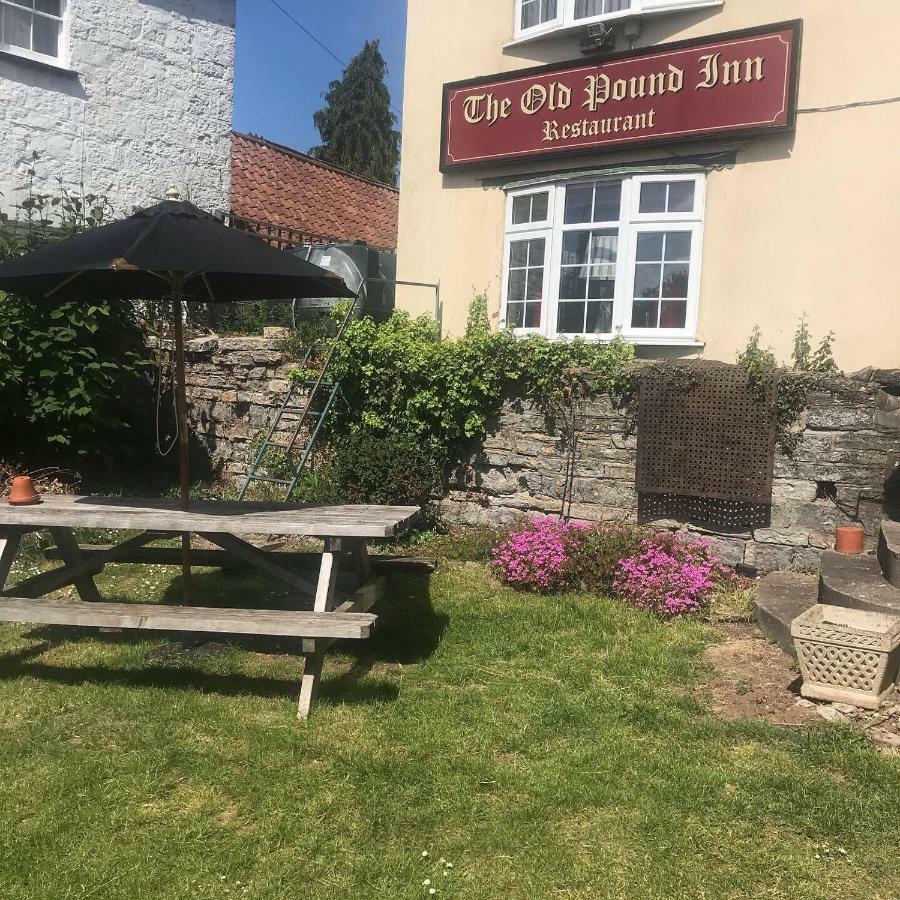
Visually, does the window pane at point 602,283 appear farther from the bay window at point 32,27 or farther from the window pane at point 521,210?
the bay window at point 32,27

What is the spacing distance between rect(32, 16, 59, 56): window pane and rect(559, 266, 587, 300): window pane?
7.08 metres

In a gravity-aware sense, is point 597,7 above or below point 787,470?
above

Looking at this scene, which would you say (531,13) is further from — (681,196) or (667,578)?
(667,578)

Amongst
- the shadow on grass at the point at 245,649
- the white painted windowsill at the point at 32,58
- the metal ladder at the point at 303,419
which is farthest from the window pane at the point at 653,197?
the white painted windowsill at the point at 32,58

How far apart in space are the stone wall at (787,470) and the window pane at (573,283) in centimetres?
161

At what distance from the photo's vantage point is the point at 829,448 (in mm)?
6359

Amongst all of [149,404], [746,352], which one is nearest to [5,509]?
[149,404]

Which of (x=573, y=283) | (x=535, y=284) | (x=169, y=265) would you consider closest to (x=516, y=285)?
(x=535, y=284)

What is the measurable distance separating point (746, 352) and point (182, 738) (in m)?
5.63

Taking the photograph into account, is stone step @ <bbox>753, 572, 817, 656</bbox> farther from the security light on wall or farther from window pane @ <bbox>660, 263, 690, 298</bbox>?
the security light on wall

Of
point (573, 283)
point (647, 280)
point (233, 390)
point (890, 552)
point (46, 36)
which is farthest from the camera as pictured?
point (46, 36)

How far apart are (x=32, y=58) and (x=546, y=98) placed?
247 inches

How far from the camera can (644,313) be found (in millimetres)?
8219

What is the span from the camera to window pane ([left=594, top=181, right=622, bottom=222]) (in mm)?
8375
